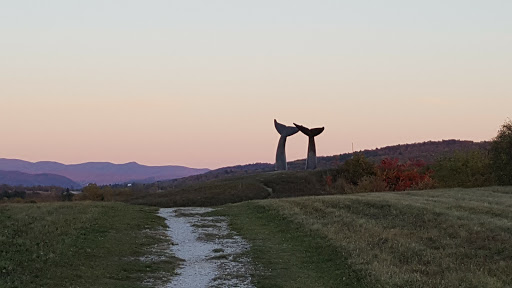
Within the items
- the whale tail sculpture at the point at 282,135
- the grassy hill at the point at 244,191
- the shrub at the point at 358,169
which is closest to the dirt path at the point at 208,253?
the grassy hill at the point at 244,191

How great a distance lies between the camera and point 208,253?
22.1 meters

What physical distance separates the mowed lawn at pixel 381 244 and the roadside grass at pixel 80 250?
409 centimetres

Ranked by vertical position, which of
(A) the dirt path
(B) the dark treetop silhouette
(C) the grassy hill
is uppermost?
(B) the dark treetop silhouette

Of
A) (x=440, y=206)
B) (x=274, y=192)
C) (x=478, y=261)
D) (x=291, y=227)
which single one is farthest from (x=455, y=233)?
(x=274, y=192)

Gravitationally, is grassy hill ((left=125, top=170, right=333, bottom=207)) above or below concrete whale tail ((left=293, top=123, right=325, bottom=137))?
below

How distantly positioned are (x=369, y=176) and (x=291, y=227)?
1952 inches

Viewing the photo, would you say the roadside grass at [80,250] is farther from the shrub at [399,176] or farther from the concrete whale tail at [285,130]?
the shrub at [399,176]

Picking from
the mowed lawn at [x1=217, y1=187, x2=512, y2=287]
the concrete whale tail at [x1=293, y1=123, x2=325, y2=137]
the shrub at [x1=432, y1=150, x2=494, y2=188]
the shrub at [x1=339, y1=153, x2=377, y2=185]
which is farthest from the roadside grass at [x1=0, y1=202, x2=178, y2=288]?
the concrete whale tail at [x1=293, y1=123, x2=325, y2=137]

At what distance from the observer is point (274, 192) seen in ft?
244

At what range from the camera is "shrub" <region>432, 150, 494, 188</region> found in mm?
66125

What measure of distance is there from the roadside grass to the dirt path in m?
0.66

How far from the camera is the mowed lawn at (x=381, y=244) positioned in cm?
1650

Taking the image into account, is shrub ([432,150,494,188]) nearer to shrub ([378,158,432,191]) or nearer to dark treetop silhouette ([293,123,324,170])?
shrub ([378,158,432,191])

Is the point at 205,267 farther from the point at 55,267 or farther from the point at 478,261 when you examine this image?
the point at 478,261
